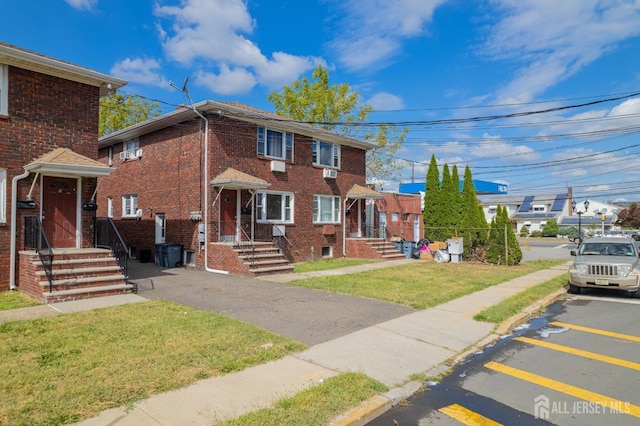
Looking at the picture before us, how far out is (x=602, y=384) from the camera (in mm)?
4746

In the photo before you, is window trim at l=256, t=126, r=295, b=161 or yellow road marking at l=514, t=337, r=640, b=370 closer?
yellow road marking at l=514, t=337, r=640, b=370

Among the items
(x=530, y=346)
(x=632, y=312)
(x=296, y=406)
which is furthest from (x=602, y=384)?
(x=632, y=312)

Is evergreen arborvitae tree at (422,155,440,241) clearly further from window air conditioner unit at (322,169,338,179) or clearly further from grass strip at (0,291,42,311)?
grass strip at (0,291,42,311)

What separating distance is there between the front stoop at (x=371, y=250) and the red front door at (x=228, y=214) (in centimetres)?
676

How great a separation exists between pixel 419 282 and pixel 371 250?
7.14m

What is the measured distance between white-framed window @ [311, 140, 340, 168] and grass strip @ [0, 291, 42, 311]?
41.6ft

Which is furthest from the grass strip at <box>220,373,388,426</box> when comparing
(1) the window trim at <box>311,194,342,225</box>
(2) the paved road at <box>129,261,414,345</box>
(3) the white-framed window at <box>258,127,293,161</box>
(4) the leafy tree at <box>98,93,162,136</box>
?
(4) the leafy tree at <box>98,93,162,136</box>

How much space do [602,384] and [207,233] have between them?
1258 cm

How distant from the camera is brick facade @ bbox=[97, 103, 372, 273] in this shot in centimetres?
1487

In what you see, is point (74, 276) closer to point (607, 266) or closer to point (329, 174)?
point (329, 174)

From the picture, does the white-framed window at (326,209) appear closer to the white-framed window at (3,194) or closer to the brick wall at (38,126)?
the brick wall at (38,126)

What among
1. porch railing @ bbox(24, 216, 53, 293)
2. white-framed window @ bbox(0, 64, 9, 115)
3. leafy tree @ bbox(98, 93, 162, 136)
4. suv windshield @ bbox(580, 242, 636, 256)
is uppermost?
leafy tree @ bbox(98, 93, 162, 136)

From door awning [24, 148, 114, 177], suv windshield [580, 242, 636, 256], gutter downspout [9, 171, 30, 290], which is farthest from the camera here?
suv windshield [580, 242, 636, 256]

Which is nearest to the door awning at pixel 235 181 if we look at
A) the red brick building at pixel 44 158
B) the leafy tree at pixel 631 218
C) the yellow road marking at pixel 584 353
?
the red brick building at pixel 44 158
